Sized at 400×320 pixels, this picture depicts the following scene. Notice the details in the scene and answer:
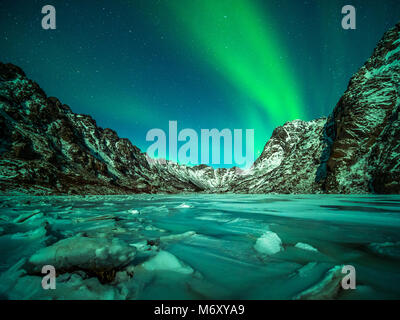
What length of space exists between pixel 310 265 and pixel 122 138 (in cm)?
20076

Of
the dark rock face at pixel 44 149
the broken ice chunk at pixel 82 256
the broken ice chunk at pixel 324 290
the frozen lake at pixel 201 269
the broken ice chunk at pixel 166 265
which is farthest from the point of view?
the dark rock face at pixel 44 149

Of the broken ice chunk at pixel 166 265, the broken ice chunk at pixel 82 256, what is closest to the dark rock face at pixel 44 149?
the broken ice chunk at pixel 82 256

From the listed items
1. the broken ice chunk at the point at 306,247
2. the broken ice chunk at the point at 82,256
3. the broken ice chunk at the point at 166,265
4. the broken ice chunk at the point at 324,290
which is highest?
the broken ice chunk at the point at 82,256

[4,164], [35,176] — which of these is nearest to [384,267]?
[35,176]

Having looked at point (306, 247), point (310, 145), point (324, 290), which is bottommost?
point (306, 247)

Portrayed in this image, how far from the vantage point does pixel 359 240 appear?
338 centimetres

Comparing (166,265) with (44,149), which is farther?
(44,149)

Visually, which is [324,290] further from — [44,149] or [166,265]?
[44,149]

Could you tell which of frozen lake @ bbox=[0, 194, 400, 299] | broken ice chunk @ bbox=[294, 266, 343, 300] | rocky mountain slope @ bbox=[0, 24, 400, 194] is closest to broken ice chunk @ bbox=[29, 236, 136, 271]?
frozen lake @ bbox=[0, 194, 400, 299]

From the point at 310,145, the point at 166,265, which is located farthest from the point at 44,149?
the point at 310,145

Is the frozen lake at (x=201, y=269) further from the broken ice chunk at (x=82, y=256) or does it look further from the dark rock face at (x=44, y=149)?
the dark rock face at (x=44, y=149)

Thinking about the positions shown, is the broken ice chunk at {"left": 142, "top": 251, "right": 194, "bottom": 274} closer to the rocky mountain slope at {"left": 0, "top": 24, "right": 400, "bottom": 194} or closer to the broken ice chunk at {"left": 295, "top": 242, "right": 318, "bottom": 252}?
the broken ice chunk at {"left": 295, "top": 242, "right": 318, "bottom": 252}

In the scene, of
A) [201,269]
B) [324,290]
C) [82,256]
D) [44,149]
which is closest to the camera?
[324,290]

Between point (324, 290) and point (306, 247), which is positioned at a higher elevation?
point (324, 290)
